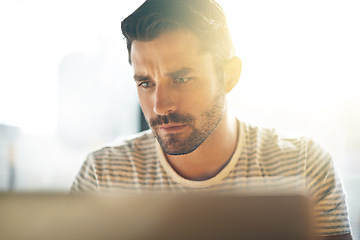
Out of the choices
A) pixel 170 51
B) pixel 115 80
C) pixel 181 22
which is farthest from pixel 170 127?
pixel 115 80

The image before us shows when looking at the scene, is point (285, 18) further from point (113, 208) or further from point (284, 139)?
point (113, 208)

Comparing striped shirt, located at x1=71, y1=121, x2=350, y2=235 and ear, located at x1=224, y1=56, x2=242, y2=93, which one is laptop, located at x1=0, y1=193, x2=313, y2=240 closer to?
striped shirt, located at x1=71, y1=121, x2=350, y2=235

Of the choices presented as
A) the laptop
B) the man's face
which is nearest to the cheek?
the man's face

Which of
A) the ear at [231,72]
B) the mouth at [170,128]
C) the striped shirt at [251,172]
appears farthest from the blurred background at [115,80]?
the mouth at [170,128]

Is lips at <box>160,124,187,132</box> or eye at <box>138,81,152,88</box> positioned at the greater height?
eye at <box>138,81,152,88</box>

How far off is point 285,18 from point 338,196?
3.41 feet

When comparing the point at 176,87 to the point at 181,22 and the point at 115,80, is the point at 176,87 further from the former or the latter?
the point at 115,80

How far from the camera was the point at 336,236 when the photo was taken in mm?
904

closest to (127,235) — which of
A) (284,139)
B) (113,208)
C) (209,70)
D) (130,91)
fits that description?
(113,208)

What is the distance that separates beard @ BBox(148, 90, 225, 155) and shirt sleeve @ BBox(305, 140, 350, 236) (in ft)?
1.19

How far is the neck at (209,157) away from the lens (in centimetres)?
107

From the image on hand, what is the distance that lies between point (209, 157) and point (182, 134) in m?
0.16

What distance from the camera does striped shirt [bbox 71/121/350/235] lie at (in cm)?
96

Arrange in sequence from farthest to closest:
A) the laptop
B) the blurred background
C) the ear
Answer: the blurred background → the ear → the laptop
